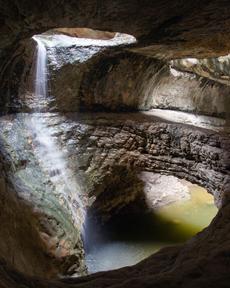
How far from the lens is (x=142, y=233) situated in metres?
8.96

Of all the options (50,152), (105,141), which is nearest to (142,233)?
(105,141)

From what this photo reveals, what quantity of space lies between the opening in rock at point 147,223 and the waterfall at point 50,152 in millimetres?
911

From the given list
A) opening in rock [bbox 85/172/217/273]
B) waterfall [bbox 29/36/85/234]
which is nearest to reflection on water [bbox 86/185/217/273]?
opening in rock [bbox 85/172/217/273]

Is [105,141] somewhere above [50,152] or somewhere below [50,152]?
above

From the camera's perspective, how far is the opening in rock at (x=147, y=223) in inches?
306

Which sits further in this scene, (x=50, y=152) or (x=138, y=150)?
(x=138, y=150)

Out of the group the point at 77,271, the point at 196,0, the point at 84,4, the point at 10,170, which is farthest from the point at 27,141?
the point at 196,0

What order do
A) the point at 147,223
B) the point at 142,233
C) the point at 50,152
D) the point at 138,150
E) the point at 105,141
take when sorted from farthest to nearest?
the point at 147,223
the point at 142,233
the point at 105,141
the point at 138,150
the point at 50,152

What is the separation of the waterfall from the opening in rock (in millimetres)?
911

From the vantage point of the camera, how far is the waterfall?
729 cm

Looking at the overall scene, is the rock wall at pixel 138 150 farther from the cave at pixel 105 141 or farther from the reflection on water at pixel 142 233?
the reflection on water at pixel 142 233

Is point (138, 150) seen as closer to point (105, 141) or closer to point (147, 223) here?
point (105, 141)

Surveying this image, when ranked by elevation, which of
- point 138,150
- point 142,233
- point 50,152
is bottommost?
point 142,233

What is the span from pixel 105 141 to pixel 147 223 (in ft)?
10.5
